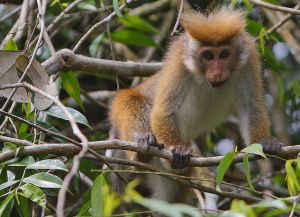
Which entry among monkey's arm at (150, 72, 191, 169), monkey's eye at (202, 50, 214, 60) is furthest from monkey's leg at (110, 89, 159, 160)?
monkey's eye at (202, 50, 214, 60)

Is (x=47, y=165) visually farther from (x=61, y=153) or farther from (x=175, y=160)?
(x=175, y=160)

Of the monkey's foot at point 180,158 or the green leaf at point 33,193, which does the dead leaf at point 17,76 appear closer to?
the green leaf at point 33,193

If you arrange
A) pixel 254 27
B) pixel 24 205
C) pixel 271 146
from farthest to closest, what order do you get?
1. pixel 254 27
2. pixel 271 146
3. pixel 24 205

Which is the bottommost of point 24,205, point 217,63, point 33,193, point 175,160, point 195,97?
point 24,205

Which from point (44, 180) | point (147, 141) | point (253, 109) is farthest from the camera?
point (253, 109)

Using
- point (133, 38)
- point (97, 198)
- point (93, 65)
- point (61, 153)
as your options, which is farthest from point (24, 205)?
point (133, 38)

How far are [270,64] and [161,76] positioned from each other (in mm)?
1656

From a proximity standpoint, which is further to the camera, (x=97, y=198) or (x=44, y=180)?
(x=44, y=180)

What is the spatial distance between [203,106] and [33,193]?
2530 mm

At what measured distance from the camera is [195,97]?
262 inches

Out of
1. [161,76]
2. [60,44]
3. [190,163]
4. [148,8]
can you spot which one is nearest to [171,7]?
[148,8]

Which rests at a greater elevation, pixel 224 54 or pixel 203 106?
pixel 224 54

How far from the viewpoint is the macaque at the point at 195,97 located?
6.13 meters

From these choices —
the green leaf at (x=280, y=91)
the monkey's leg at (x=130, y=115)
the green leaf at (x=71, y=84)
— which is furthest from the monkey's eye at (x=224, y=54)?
the green leaf at (x=280, y=91)
